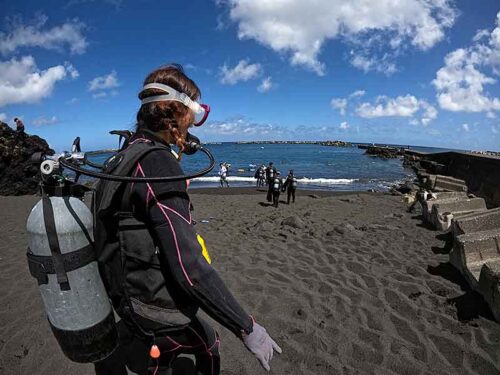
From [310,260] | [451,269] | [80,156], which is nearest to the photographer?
[80,156]

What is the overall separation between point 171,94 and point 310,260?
504 cm

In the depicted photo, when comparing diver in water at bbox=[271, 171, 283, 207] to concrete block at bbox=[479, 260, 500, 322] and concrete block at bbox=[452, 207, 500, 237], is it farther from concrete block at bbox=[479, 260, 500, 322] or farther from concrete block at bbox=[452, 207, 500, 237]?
concrete block at bbox=[479, 260, 500, 322]

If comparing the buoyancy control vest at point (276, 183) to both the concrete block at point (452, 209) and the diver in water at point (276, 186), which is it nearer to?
the diver in water at point (276, 186)

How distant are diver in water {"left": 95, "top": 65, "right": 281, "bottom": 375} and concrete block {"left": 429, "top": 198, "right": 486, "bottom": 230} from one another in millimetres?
7958

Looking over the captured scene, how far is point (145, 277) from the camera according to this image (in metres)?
1.56

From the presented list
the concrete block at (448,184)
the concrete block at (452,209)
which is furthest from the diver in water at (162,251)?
the concrete block at (448,184)

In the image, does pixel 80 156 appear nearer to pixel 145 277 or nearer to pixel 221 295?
pixel 145 277

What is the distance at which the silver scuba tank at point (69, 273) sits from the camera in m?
1.61

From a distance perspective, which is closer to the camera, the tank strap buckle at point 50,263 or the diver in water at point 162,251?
the diver in water at point 162,251

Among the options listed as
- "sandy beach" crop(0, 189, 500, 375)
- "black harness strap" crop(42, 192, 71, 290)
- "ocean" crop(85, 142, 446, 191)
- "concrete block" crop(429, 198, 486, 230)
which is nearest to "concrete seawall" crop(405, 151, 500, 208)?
"concrete block" crop(429, 198, 486, 230)

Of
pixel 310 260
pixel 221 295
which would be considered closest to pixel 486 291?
pixel 310 260

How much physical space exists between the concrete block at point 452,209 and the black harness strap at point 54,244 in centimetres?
855

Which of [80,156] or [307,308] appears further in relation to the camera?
[307,308]

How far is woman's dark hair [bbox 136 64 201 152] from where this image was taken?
169 cm
